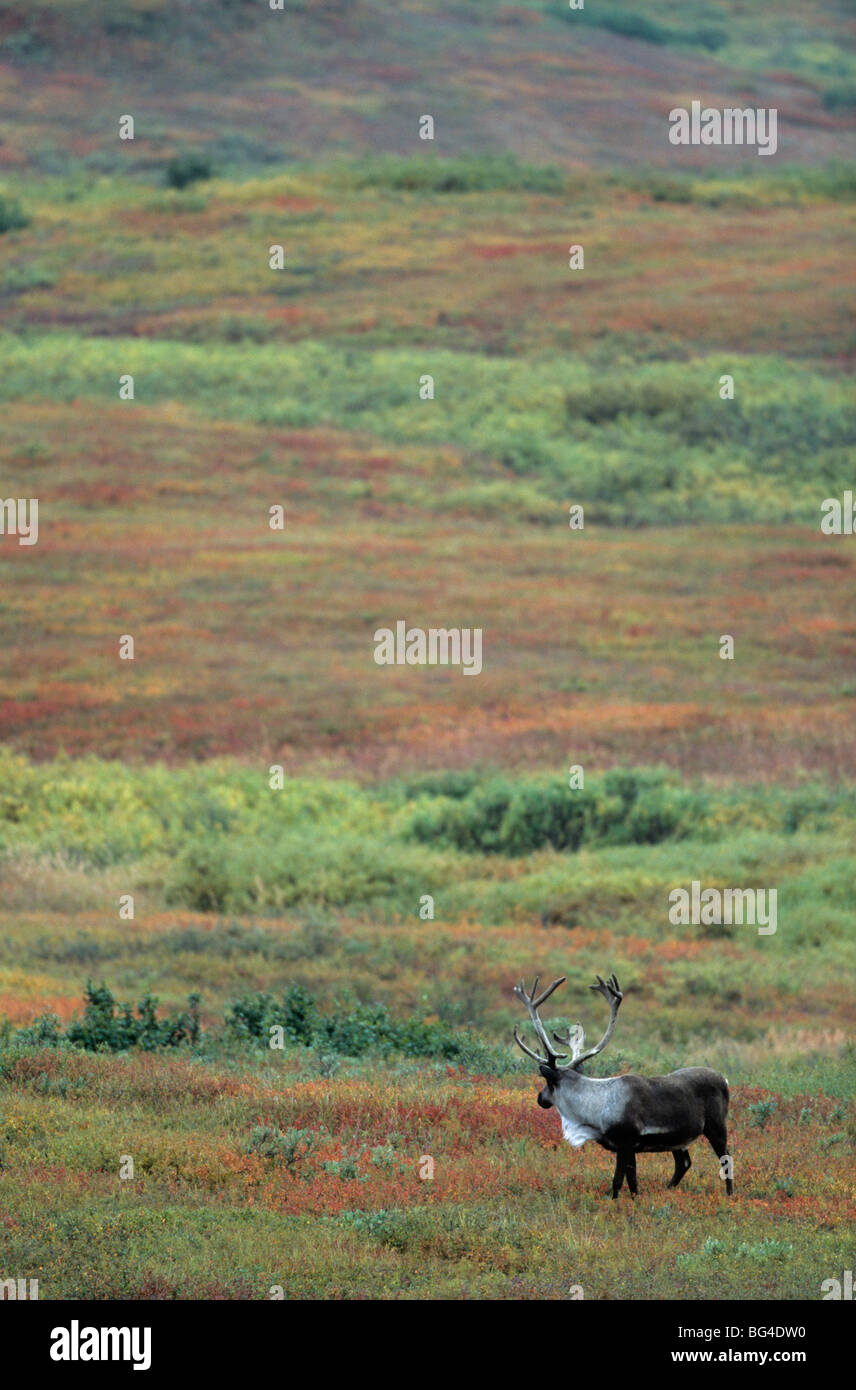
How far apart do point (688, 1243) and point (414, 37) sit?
102909 millimetres

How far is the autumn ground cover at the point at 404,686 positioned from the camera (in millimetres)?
9086

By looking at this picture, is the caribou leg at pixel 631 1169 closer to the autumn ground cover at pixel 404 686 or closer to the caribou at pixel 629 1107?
the caribou at pixel 629 1107

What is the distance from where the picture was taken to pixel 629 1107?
8.55 metres

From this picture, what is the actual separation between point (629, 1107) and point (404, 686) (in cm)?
2285

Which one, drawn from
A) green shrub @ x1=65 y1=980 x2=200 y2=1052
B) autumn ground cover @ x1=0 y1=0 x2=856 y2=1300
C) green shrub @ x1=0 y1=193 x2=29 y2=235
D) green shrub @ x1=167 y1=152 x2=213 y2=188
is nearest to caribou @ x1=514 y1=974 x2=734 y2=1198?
autumn ground cover @ x1=0 y1=0 x2=856 y2=1300

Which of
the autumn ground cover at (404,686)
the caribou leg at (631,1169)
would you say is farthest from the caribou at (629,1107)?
the autumn ground cover at (404,686)

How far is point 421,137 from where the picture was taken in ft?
293

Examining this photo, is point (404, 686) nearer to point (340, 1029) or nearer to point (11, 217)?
point (340, 1029)

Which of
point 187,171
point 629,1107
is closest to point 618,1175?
point 629,1107

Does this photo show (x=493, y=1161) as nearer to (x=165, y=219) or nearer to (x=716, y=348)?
(x=716, y=348)

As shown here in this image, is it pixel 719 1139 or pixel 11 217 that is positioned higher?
pixel 11 217

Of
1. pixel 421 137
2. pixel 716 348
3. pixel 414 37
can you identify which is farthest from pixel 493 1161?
pixel 414 37

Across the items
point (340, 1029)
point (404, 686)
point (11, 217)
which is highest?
point (11, 217)

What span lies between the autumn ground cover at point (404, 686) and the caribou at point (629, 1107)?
0.35 metres
